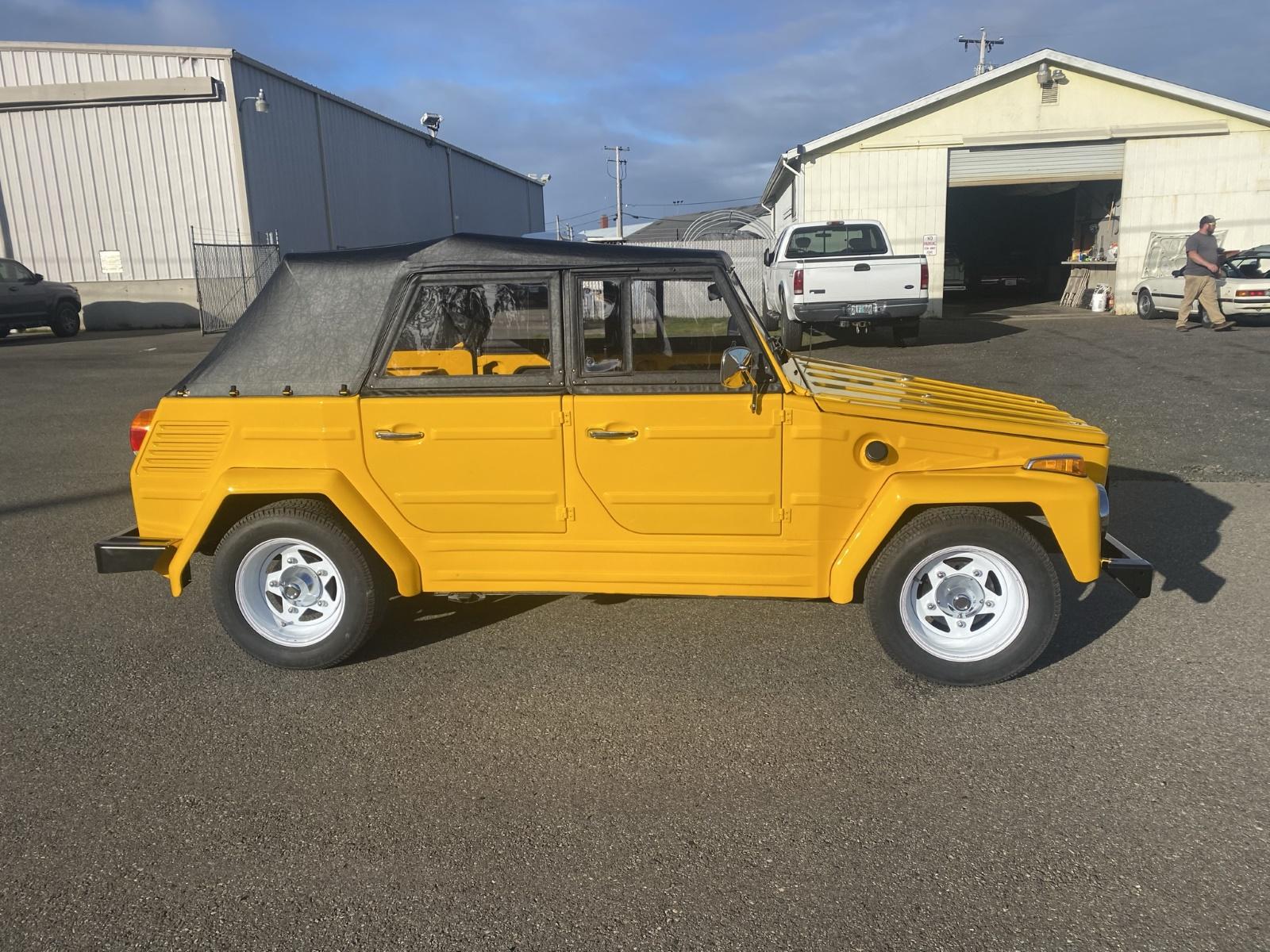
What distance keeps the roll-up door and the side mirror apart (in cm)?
2056

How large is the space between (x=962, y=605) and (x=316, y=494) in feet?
9.24

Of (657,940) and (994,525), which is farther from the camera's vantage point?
(994,525)

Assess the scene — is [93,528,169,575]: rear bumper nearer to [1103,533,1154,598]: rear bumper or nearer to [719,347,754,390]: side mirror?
[719,347,754,390]: side mirror

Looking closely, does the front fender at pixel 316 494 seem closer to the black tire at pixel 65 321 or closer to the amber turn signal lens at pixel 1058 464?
the amber turn signal lens at pixel 1058 464

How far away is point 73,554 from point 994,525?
217 inches

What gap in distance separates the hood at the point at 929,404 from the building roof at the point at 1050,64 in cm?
1851

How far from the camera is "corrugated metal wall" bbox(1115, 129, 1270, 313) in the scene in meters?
21.2

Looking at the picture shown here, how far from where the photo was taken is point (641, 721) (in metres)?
3.71

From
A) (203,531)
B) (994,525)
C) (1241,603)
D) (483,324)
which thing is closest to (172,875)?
(203,531)

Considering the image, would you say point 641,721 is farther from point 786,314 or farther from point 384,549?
point 786,314

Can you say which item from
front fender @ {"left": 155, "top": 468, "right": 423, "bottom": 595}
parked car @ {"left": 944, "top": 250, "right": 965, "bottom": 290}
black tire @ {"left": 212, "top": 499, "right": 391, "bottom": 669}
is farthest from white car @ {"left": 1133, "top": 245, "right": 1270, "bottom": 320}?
black tire @ {"left": 212, "top": 499, "right": 391, "bottom": 669}

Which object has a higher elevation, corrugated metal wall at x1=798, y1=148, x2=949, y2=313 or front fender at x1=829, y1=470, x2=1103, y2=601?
corrugated metal wall at x1=798, y1=148, x2=949, y2=313

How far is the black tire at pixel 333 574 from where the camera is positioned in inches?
161

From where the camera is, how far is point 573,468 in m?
4.01
